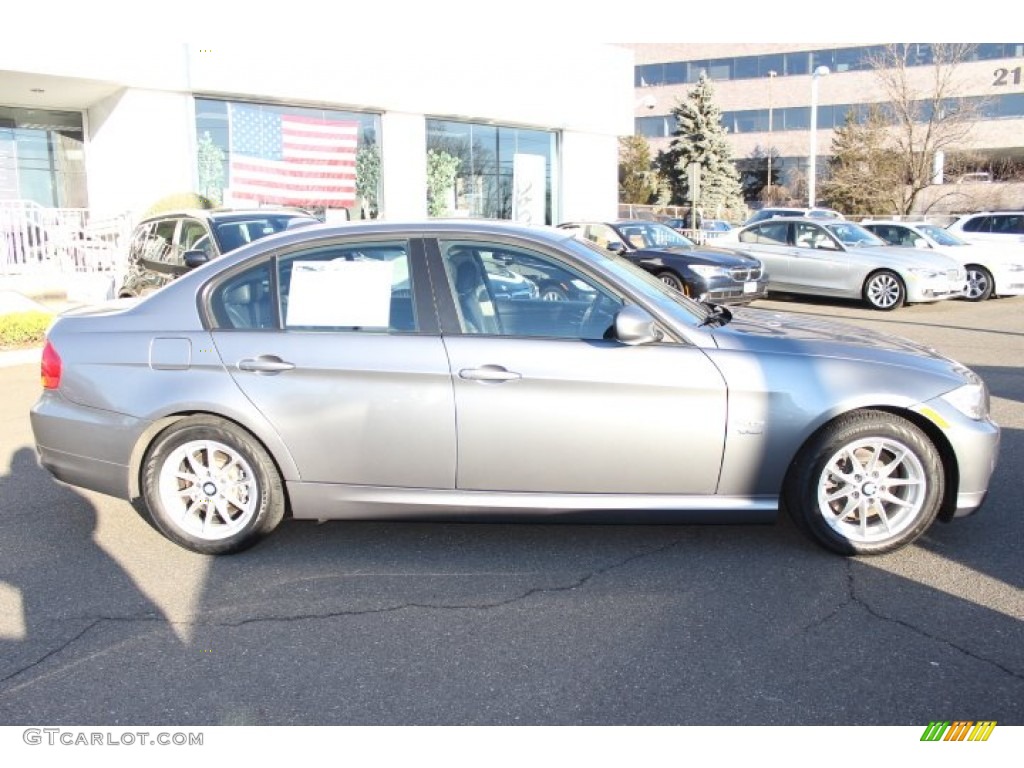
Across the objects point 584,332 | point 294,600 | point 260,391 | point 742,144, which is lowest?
point 294,600

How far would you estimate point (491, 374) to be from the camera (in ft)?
13.5

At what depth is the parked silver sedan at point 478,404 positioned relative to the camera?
4121 mm

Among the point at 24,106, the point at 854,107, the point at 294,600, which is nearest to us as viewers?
the point at 294,600

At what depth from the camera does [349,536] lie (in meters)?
4.73

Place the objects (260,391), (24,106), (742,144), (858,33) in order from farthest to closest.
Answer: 1. (742,144)
2. (24,106)
3. (858,33)
4. (260,391)

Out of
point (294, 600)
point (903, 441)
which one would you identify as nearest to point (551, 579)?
point (294, 600)

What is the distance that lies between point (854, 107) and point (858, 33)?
41.7 m

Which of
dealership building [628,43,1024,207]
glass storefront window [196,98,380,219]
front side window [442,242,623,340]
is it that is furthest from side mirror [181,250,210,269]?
dealership building [628,43,1024,207]

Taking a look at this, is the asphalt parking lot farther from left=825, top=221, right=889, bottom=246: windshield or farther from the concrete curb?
left=825, top=221, right=889, bottom=246: windshield

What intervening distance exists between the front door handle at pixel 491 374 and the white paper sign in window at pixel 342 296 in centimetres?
54

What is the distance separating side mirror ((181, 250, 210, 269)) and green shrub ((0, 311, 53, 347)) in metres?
2.81

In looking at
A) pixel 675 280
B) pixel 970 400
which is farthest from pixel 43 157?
pixel 970 400

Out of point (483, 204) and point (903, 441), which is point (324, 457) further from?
point (483, 204)

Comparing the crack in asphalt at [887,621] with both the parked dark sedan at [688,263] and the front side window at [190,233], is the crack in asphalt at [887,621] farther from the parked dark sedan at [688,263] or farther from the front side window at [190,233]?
the parked dark sedan at [688,263]
